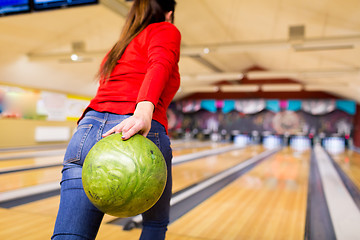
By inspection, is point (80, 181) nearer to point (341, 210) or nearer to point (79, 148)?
point (79, 148)

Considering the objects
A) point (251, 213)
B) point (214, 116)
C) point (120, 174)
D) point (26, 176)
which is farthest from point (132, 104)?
point (214, 116)

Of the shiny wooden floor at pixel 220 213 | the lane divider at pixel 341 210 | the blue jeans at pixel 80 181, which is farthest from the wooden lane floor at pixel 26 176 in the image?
the lane divider at pixel 341 210

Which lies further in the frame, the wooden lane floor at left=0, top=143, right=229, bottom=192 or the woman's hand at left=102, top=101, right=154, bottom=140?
the wooden lane floor at left=0, top=143, right=229, bottom=192

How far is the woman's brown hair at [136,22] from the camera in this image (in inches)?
31.0

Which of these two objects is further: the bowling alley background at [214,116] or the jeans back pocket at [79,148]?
the bowling alley background at [214,116]

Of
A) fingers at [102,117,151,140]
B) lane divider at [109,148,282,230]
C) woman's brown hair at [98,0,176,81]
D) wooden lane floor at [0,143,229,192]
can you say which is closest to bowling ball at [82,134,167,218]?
fingers at [102,117,151,140]

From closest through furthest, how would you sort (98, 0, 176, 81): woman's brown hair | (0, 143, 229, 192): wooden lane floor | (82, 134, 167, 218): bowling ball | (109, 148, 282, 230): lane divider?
1. (82, 134, 167, 218): bowling ball
2. (98, 0, 176, 81): woman's brown hair
3. (109, 148, 282, 230): lane divider
4. (0, 143, 229, 192): wooden lane floor

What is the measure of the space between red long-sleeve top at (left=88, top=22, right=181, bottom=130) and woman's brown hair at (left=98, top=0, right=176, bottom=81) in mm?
14

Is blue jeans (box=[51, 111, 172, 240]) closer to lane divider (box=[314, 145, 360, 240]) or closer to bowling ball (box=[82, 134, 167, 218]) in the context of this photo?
bowling ball (box=[82, 134, 167, 218])

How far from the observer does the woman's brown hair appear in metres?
0.79

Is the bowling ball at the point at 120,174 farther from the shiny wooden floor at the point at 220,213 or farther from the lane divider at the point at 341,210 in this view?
the lane divider at the point at 341,210

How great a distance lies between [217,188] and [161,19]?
3100mm

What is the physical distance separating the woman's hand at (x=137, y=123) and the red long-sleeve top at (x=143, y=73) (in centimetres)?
2

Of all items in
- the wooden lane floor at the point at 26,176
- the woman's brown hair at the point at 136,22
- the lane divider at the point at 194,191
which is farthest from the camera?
the wooden lane floor at the point at 26,176
